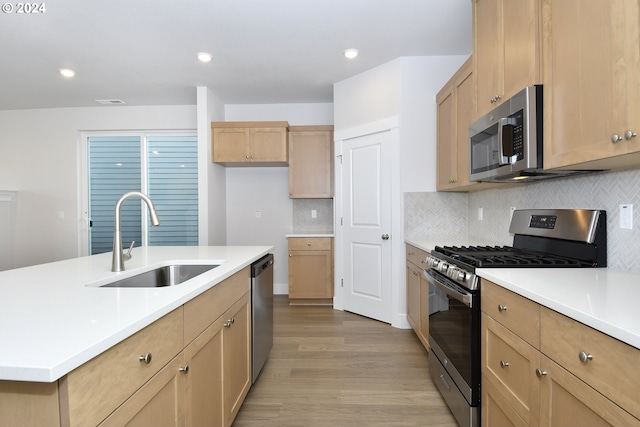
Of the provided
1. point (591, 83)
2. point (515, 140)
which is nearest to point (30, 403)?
point (591, 83)

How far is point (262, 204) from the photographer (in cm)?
484

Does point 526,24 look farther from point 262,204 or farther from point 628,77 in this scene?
point 262,204

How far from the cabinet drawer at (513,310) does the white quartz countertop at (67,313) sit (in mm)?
1178

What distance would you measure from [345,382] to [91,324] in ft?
6.07

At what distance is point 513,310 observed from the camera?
1.23m

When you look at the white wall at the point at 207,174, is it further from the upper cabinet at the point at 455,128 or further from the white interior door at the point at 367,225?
the upper cabinet at the point at 455,128

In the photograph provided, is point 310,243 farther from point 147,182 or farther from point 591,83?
point 591,83

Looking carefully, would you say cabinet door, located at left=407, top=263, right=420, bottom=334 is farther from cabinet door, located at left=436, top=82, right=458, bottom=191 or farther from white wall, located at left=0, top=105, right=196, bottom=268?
white wall, located at left=0, top=105, right=196, bottom=268

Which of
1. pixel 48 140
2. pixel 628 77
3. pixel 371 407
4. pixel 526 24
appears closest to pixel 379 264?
pixel 371 407

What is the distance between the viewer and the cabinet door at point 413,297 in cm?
282

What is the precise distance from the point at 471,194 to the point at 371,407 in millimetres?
2143

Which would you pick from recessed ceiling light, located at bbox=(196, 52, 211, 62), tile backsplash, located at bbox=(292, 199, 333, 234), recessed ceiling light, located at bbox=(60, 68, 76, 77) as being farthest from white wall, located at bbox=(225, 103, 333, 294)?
recessed ceiling light, located at bbox=(60, 68, 76, 77)

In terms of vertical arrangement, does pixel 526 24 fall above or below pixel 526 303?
above

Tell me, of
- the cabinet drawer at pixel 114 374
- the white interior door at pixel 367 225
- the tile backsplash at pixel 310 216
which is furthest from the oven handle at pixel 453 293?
the tile backsplash at pixel 310 216
